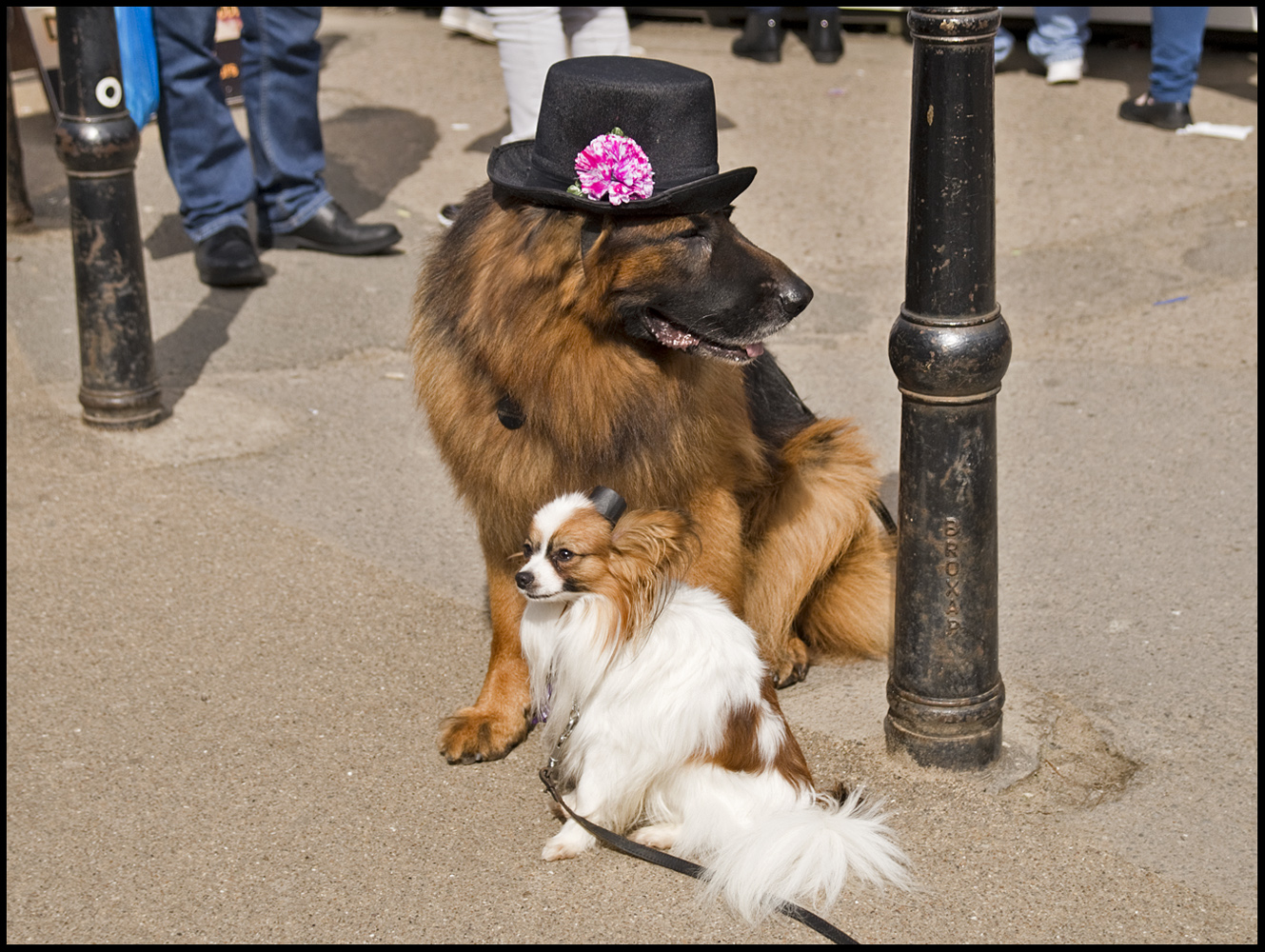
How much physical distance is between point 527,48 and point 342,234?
1.61 meters

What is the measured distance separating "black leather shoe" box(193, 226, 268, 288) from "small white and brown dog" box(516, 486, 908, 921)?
4.05 m

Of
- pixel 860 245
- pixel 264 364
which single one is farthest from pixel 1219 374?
pixel 264 364

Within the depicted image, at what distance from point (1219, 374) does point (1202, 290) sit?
0.89 meters

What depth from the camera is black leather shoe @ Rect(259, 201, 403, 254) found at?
672 cm

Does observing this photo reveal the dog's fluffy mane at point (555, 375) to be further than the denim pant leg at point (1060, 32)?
No

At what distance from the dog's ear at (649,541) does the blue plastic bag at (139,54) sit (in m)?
3.62

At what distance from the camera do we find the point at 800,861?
269cm

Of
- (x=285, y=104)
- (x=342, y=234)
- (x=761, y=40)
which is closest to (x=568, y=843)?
(x=342, y=234)

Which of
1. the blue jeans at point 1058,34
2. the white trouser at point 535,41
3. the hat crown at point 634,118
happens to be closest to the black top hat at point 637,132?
the hat crown at point 634,118

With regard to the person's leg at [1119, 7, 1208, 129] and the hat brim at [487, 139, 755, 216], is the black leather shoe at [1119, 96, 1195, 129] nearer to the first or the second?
the person's leg at [1119, 7, 1208, 129]

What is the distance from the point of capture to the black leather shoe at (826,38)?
9.55 m

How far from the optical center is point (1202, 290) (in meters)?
6.18

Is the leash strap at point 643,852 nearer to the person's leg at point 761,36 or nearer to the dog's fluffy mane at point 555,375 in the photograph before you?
the dog's fluffy mane at point 555,375

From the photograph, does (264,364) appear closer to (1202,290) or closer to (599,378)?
(599,378)
